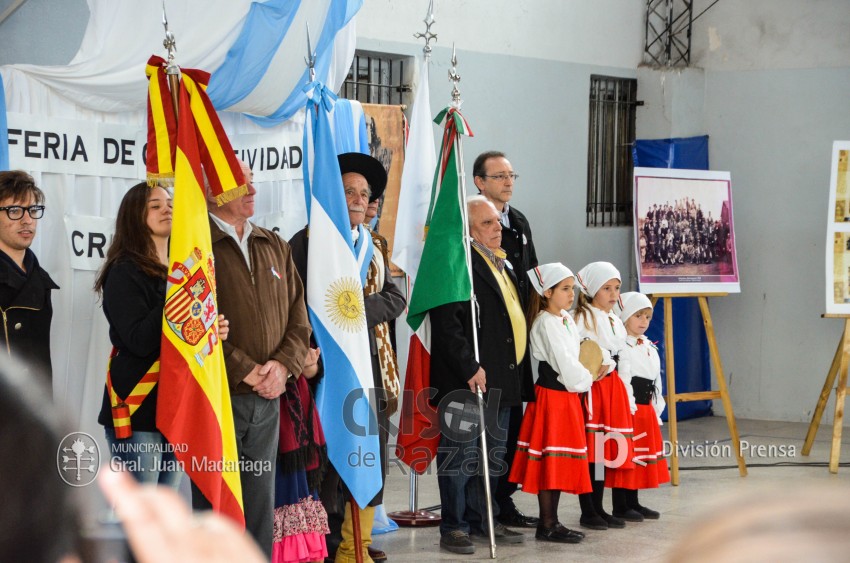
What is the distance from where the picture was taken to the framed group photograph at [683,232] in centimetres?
716

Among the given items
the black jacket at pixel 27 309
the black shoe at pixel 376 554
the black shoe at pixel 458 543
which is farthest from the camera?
the black shoe at pixel 458 543

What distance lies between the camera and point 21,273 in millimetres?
3947

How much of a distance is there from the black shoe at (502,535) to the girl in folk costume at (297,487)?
3.86ft

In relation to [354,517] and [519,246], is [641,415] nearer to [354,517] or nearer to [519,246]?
[519,246]

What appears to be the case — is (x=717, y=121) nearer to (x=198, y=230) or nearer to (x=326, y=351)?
(x=326, y=351)

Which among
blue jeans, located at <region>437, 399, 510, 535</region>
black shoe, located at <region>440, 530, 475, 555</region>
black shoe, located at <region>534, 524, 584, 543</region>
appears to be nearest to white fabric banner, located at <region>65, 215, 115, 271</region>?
blue jeans, located at <region>437, 399, 510, 535</region>

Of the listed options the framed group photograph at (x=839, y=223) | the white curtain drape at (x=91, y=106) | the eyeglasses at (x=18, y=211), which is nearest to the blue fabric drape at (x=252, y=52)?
the white curtain drape at (x=91, y=106)

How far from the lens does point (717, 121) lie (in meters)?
9.14

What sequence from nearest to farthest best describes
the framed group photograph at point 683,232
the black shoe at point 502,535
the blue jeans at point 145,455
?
the blue jeans at point 145,455 → the black shoe at point 502,535 → the framed group photograph at point 683,232

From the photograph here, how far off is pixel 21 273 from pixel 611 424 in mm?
2829

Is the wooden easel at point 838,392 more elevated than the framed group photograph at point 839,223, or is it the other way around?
the framed group photograph at point 839,223

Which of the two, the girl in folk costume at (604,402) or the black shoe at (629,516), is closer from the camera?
the girl in folk costume at (604,402)

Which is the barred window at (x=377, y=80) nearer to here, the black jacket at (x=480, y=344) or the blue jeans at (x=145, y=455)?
the black jacket at (x=480, y=344)

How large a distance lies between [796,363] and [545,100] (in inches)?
118
